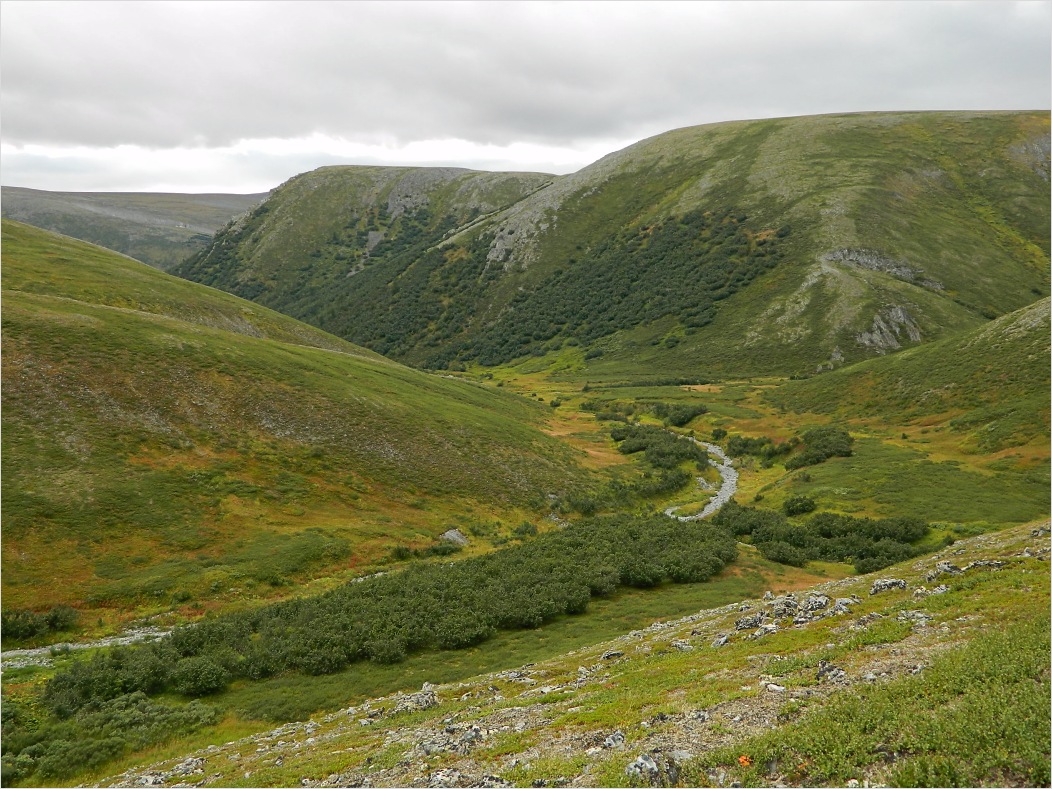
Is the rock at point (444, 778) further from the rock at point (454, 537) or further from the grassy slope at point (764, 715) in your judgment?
the rock at point (454, 537)

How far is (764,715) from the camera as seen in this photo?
1301 cm

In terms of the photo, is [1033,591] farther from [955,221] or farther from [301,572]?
[955,221]

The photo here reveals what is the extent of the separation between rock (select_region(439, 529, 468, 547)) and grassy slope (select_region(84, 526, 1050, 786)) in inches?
900

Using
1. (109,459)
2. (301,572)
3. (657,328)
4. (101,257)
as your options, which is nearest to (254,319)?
(101,257)

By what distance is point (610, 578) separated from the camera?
35719mm

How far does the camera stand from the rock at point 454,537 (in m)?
45.7

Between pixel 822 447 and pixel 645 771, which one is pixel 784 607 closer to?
pixel 645 771

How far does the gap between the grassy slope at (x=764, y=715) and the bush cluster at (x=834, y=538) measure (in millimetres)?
17138

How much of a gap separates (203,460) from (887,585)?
4617 cm

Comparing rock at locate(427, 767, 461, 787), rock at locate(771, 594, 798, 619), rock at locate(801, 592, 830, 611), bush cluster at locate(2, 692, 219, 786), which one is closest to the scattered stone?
rock at locate(801, 592, 830, 611)

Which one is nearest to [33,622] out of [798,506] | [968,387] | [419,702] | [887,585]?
[419,702]

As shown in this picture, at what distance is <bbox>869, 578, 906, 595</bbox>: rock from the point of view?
2315 centimetres

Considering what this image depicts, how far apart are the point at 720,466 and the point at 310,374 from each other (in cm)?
5171

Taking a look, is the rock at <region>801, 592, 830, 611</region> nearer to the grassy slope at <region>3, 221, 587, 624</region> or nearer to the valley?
the valley
